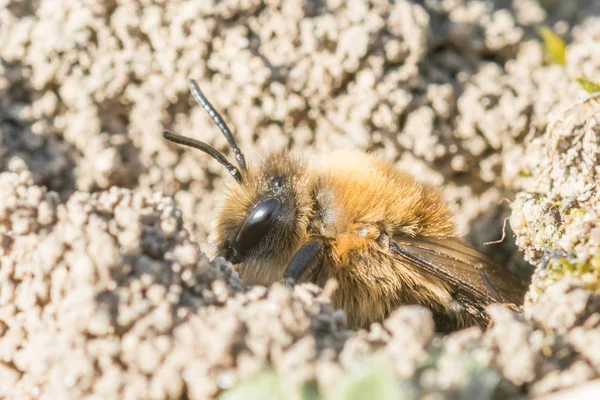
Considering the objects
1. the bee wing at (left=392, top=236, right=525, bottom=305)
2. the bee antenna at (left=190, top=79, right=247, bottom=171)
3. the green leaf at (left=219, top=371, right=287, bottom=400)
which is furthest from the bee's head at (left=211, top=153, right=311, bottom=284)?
the green leaf at (left=219, top=371, right=287, bottom=400)

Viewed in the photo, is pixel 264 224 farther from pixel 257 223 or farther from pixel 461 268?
pixel 461 268

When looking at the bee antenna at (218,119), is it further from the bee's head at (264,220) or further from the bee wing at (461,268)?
the bee wing at (461,268)

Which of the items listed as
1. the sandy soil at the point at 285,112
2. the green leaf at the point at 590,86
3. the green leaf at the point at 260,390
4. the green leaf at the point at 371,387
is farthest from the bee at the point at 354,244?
the green leaf at the point at 371,387

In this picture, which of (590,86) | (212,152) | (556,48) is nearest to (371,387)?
(212,152)

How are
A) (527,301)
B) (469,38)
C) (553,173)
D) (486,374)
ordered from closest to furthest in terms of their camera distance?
(486,374) < (527,301) < (553,173) < (469,38)

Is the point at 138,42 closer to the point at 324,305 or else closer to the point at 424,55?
the point at 424,55

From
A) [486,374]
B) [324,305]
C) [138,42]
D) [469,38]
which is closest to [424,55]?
[469,38]

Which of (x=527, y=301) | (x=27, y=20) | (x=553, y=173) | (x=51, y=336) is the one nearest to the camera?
→ (x=51, y=336)
